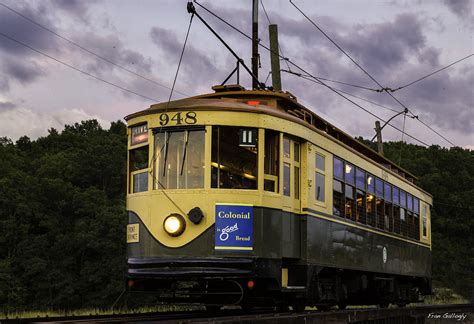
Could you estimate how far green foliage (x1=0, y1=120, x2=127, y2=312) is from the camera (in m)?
45.4

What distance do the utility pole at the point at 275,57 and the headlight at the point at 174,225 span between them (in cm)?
981

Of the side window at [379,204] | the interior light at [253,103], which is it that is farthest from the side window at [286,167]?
the side window at [379,204]

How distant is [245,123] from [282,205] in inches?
57.0

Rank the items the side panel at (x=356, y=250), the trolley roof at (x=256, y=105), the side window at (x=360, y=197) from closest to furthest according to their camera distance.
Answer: the trolley roof at (x=256, y=105), the side panel at (x=356, y=250), the side window at (x=360, y=197)

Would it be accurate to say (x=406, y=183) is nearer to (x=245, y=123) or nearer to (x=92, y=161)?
(x=245, y=123)

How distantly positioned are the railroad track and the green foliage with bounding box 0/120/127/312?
2871cm

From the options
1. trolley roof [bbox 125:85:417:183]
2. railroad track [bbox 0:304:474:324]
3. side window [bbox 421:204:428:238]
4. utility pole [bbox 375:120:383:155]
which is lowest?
railroad track [bbox 0:304:474:324]

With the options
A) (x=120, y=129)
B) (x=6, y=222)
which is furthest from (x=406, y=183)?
(x=120, y=129)

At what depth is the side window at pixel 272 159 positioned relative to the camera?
1180 centimetres

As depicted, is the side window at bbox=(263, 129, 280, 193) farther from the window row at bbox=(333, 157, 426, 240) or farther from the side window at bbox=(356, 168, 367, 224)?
the side window at bbox=(356, 168, 367, 224)

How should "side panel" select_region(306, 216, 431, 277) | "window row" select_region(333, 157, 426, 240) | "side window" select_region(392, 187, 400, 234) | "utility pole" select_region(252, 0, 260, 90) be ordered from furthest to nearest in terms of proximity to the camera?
"utility pole" select_region(252, 0, 260, 90) → "side window" select_region(392, 187, 400, 234) → "window row" select_region(333, 157, 426, 240) → "side panel" select_region(306, 216, 431, 277)

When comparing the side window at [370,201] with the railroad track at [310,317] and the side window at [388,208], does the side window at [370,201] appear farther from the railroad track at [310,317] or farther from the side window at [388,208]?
the railroad track at [310,317]

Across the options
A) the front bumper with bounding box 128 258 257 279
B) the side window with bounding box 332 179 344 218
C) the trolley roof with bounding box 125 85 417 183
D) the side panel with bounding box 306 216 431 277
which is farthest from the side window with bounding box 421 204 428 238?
the front bumper with bounding box 128 258 257 279

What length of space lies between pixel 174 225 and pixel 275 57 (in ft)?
35.7
